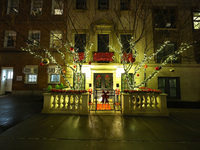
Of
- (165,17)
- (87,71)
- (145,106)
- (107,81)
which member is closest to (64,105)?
(87,71)

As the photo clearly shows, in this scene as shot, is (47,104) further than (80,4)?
No

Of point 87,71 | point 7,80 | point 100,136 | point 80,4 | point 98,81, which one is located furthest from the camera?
point 7,80

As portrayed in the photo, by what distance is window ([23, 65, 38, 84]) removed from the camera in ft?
31.1

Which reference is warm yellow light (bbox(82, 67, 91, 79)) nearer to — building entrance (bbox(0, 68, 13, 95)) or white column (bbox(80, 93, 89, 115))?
white column (bbox(80, 93, 89, 115))

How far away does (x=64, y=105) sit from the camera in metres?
5.02

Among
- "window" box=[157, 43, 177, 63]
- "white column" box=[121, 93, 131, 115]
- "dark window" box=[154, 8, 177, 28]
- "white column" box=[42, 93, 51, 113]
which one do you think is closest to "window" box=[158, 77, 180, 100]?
"window" box=[157, 43, 177, 63]

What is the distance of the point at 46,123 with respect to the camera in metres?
3.85

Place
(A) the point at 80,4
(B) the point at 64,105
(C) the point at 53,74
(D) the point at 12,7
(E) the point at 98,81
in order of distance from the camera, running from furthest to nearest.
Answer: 1. (D) the point at 12,7
2. (A) the point at 80,4
3. (C) the point at 53,74
4. (E) the point at 98,81
5. (B) the point at 64,105

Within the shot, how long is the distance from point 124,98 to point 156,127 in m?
1.81

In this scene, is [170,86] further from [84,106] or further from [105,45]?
[84,106]

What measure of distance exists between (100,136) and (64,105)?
2.85 m

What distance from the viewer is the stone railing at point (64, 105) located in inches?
193

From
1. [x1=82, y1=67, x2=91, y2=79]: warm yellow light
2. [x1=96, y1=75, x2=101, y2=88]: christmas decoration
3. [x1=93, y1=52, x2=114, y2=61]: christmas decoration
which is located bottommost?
[x1=96, y1=75, x2=101, y2=88]: christmas decoration

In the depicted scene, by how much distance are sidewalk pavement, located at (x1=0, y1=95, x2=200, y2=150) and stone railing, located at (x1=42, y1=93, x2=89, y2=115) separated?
102 centimetres
